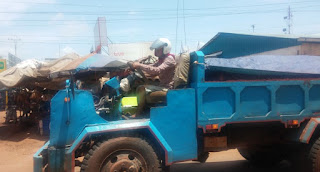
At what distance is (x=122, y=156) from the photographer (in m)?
3.75

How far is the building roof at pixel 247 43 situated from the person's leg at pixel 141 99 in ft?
39.1

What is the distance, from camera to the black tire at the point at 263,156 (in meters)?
5.33

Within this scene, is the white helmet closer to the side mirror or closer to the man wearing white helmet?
the man wearing white helmet

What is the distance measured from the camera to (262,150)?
530 cm

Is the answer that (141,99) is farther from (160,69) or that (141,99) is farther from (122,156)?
(122,156)

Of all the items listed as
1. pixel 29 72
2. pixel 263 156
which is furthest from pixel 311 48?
pixel 29 72

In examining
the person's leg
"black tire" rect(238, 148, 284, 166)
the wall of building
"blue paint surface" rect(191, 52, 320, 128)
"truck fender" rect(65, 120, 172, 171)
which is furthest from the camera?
the wall of building

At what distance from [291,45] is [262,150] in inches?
424

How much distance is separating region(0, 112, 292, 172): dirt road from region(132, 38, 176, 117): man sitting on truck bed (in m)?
2.09

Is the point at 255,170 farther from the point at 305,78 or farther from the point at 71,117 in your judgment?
the point at 71,117

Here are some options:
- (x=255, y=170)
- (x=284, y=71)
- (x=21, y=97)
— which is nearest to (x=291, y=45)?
(x=255, y=170)

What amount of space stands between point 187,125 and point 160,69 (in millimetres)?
1019

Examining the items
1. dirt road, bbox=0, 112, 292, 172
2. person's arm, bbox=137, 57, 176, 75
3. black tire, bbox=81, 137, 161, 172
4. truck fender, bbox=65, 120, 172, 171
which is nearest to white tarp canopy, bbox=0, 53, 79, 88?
dirt road, bbox=0, 112, 292, 172

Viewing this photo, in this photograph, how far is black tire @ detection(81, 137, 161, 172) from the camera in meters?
3.68
